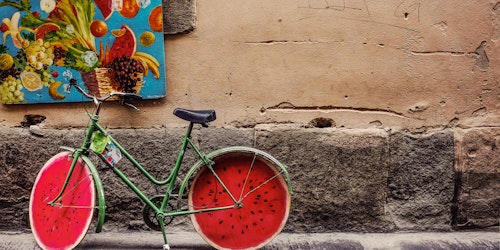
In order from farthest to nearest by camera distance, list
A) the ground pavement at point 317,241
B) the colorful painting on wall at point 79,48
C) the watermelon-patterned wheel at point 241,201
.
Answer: the colorful painting on wall at point 79,48 → the ground pavement at point 317,241 → the watermelon-patterned wheel at point 241,201

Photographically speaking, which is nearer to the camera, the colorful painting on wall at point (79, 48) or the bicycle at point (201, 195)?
the bicycle at point (201, 195)

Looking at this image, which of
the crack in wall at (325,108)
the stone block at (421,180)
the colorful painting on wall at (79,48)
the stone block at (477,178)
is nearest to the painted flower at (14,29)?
the colorful painting on wall at (79,48)

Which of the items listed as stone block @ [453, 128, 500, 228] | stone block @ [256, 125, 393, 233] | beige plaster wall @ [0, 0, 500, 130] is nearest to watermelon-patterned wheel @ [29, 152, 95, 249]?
beige plaster wall @ [0, 0, 500, 130]

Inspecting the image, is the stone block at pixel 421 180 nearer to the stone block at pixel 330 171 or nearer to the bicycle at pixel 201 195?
the stone block at pixel 330 171

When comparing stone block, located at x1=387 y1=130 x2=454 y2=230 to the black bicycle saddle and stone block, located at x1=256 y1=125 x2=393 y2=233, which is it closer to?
stone block, located at x1=256 y1=125 x2=393 y2=233

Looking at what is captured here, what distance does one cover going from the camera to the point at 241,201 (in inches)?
147

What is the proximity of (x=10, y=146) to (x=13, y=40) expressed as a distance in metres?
0.75

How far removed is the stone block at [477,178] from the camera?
4.20 m

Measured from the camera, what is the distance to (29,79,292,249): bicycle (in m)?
3.69

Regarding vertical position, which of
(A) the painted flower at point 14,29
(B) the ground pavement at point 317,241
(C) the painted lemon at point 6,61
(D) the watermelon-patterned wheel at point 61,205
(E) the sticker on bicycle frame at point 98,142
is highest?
(A) the painted flower at point 14,29

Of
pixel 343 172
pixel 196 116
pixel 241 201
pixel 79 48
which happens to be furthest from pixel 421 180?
pixel 79 48

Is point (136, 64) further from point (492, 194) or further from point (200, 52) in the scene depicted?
point (492, 194)

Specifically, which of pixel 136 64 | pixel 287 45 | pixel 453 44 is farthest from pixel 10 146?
pixel 453 44

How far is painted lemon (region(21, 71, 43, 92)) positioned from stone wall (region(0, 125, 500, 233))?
0.98ft
